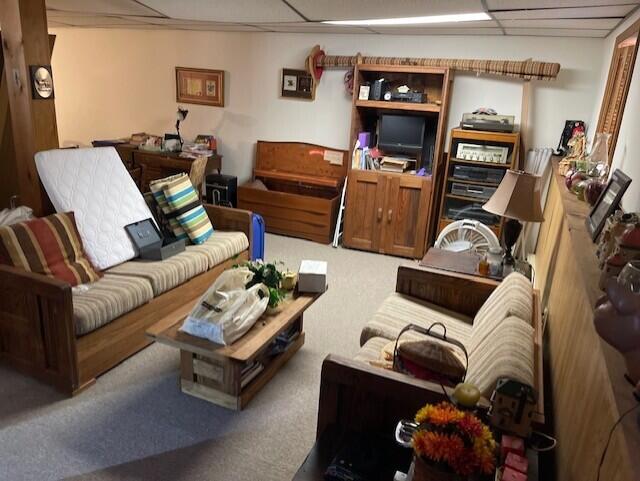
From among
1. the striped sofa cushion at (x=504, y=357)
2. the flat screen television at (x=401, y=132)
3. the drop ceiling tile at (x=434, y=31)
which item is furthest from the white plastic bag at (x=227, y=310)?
the drop ceiling tile at (x=434, y=31)

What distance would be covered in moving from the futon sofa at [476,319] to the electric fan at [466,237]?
0.75 metres

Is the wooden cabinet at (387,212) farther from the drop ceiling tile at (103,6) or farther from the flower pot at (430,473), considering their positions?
the flower pot at (430,473)

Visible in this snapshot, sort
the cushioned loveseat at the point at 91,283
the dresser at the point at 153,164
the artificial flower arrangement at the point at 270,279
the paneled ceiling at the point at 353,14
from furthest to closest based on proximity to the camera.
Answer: the dresser at the point at 153,164 → the paneled ceiling at the point at 353,14 → the artificial flower arrangement at the point at 270,279 → the cushioned loveseat at the point at 91,283

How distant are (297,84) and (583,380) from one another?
4372mm

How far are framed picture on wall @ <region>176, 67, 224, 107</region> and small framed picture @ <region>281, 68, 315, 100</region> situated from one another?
77cm

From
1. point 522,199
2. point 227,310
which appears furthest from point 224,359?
point 522,199

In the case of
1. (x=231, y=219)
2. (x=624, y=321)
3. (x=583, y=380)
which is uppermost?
(x=624, y=321)

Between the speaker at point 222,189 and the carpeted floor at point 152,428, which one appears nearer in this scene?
the carpeted floor at point 152,428

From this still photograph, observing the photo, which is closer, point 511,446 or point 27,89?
point 511,446

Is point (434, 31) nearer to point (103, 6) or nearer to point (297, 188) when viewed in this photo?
point (297, 188)

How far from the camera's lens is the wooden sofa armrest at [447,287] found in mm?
2580

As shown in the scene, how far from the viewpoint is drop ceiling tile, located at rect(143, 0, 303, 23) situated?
3104 millimetres

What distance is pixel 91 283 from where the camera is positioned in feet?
8.75

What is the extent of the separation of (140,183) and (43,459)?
3.88 meters
